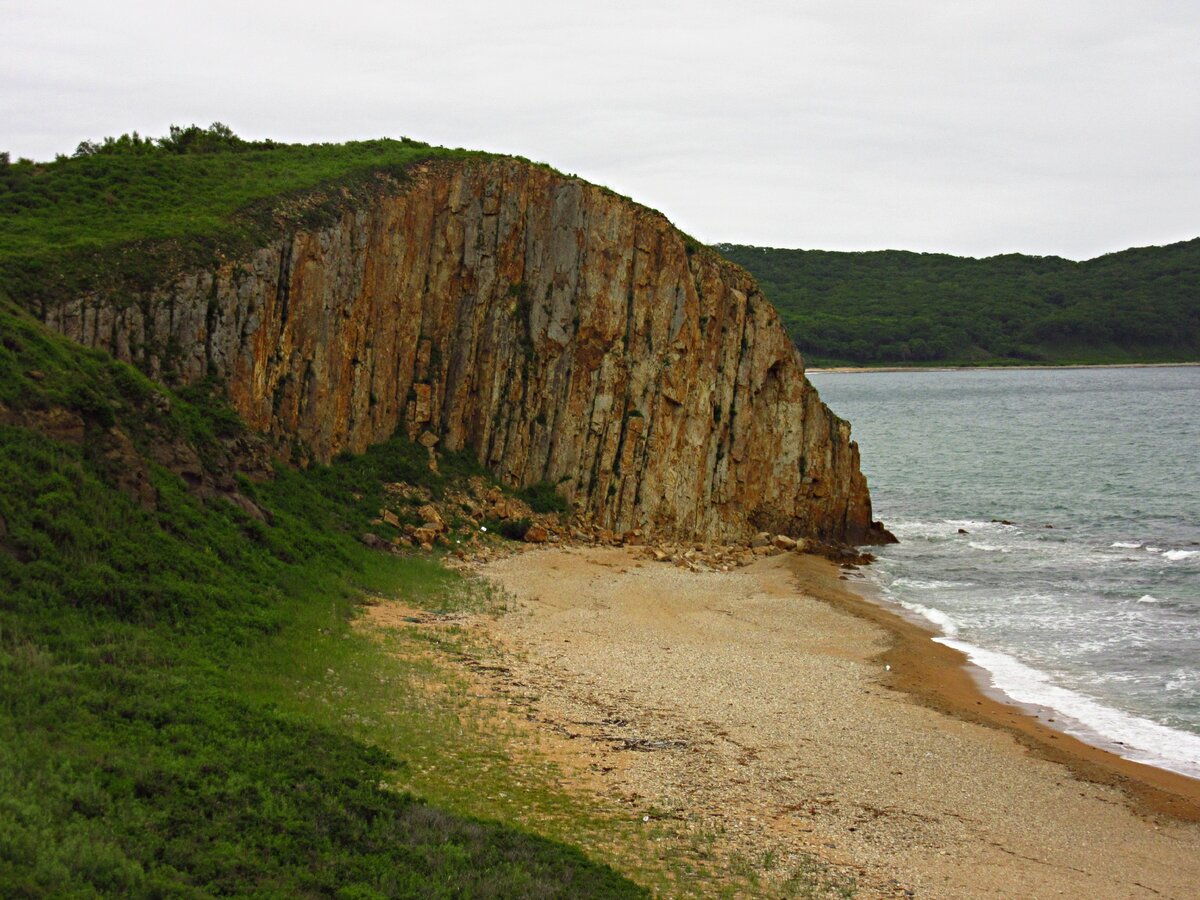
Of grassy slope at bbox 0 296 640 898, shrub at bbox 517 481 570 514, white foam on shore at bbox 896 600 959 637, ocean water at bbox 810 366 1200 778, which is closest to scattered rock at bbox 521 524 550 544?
shrub at bbox 517 481 570 514

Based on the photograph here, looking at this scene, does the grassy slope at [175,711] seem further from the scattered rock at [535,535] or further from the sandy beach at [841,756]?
the scattered rock at [535,535]

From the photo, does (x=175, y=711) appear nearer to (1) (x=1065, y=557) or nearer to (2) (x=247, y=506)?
(2) (x=247, y=506)

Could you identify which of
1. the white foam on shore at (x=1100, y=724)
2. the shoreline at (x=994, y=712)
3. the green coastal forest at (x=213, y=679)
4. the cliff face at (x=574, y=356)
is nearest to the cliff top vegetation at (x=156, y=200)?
the green coastal forest at (x=213, y=679)

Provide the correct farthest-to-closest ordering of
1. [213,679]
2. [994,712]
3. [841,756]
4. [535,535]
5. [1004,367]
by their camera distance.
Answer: [1004,367] → [535,535] → [994,712] → [841,756] → [213,679]

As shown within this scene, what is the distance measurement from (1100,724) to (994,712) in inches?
88.8

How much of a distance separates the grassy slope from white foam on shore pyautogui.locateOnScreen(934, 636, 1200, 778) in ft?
46.2

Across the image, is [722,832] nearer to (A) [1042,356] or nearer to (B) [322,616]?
(B) [322,616]

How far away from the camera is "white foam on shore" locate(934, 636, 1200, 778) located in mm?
22359

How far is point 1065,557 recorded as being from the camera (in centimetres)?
4522

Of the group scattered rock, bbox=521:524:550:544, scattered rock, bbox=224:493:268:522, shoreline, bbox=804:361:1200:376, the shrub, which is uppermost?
shoreline, bbox=804:361:1200:376

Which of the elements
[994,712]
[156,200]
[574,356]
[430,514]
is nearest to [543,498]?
[574,356]

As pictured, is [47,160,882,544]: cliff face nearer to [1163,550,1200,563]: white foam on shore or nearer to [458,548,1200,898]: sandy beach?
[458,548,1200,898]: sandy beach

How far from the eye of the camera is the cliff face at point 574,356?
3975 cm

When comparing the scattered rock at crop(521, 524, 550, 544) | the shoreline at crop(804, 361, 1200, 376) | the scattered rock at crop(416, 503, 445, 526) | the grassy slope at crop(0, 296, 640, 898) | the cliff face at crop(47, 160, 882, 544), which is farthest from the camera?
the shoreline at crop(804, 361, 1200, 376)
